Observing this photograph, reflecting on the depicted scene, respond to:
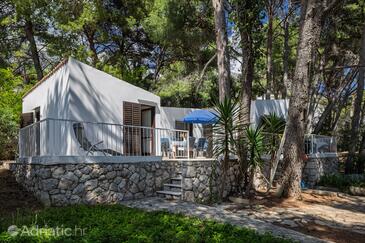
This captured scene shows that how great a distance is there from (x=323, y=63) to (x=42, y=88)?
14431mm

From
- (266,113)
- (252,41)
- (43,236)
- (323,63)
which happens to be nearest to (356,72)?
(323,63)

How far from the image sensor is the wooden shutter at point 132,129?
35.9 ft

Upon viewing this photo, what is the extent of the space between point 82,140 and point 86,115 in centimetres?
119

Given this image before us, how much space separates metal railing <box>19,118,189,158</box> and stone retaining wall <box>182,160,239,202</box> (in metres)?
1.74

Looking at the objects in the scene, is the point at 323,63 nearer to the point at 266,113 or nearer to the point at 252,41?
the point at 266,113

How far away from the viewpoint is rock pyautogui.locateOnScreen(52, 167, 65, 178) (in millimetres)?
7375

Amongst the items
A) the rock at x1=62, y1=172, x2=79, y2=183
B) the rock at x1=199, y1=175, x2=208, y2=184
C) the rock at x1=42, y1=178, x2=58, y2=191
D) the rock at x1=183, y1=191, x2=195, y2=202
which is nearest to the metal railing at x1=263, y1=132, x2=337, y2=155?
the rock at x1=199, y1=175, x2=208, y2=184

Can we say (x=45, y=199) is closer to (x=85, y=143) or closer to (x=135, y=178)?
(x=85, y=143)

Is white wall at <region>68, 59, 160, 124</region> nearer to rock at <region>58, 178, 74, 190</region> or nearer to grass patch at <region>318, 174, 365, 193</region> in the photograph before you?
rock at <region>58, 178, 74, 190</region>

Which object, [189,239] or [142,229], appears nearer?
[189,239]

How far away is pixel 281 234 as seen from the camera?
5.60m

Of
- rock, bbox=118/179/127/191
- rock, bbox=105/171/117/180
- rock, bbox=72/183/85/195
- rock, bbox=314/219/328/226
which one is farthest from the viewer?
rock, bbox=118/179/127/191

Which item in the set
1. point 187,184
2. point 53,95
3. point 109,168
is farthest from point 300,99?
point 53,95

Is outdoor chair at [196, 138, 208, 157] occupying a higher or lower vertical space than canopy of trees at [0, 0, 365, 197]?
lower
